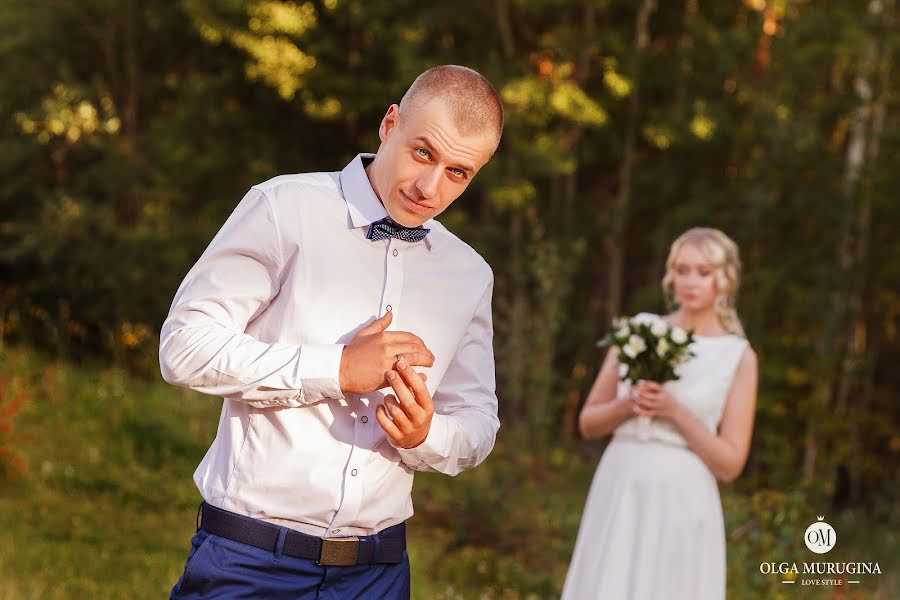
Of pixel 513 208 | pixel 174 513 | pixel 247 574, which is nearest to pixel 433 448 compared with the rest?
pixel 247 574

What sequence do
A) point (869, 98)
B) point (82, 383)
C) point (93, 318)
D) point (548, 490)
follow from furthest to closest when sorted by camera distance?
point (93, 318)
point (869, 98)
point (82, 383)
point (548, 490)

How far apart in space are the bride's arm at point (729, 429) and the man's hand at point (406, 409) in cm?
299

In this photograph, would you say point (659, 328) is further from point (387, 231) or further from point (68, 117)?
point (68, 117)

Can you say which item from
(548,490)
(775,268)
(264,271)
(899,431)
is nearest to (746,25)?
(775,268)

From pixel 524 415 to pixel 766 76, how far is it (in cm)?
534

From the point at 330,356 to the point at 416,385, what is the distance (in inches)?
7.8

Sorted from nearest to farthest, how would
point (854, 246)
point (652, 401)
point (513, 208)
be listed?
point (652, 401) < point (854, 246) < point (513, 208)

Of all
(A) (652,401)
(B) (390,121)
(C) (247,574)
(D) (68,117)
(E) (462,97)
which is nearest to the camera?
(C) (247,574)

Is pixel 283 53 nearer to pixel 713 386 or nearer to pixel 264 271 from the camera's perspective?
pixel 713 386

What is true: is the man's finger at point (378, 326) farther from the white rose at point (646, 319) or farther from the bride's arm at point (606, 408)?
the white rose at point (646, 319)

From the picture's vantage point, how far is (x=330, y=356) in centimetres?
237

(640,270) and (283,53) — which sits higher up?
(283,53)

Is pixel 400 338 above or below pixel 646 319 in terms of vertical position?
below

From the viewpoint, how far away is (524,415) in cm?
1333
